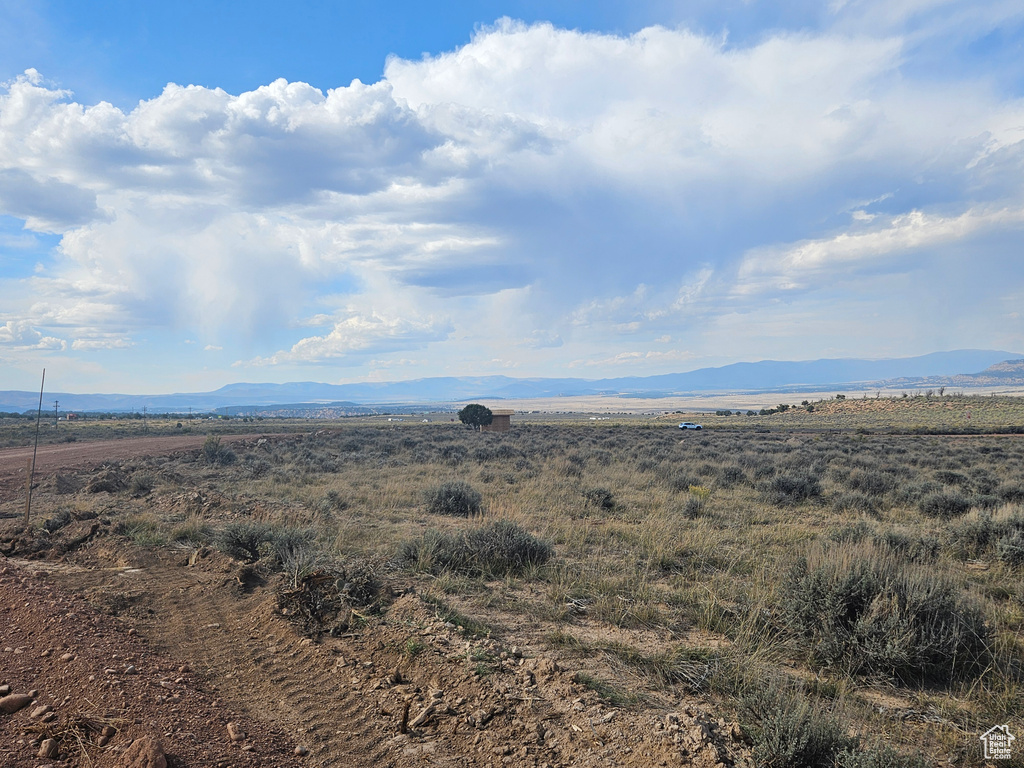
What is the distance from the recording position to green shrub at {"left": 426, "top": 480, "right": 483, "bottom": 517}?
13203 mm

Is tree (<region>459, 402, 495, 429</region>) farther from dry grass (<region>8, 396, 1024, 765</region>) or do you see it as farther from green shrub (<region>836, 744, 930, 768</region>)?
green shrub (<region>836, 744, 930, 768</region>)

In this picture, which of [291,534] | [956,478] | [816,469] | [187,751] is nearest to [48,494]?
[291,534]

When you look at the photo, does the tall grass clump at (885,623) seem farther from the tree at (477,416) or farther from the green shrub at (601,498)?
the tree at (477,416)

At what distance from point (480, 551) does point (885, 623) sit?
5.05 metres

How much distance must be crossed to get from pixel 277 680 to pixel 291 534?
3946mm

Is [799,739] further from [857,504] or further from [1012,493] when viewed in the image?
[1012,493]

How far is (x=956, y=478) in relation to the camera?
17.0m

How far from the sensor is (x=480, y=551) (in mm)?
8570

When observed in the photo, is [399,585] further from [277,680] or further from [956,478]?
[956,478]

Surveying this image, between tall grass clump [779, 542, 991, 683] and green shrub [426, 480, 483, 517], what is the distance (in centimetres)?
804

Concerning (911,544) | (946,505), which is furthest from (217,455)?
(946,505)

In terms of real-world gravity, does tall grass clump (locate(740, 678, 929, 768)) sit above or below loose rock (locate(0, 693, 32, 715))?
below

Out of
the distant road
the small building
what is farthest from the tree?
the distant road

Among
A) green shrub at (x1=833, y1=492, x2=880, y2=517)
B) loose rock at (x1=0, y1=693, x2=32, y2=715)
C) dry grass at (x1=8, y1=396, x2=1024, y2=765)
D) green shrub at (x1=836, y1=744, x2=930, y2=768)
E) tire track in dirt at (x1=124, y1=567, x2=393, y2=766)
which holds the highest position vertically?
loose rock at (x1=0, y1=693, x2=32, y2=715)
